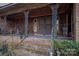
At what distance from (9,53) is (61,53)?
59 centimetres

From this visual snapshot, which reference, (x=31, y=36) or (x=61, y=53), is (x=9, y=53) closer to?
(x=31, y=36)


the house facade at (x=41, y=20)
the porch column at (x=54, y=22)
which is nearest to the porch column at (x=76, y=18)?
the house facade at (x=41, y=20)

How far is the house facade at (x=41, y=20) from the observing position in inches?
77.8

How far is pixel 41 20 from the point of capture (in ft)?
6.73

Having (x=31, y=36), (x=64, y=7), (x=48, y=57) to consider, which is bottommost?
(x=48, y=57)

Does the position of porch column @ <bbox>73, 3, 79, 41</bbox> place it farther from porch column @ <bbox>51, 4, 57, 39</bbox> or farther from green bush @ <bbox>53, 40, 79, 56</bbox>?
porch column @ <bbox>51, 4, 57, 39</bbox>

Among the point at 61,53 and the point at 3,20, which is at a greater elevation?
the point at 3,20

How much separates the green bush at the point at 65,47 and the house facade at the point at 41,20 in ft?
0.19

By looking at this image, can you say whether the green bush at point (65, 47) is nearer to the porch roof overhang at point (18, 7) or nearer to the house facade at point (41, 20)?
the house facade at point (41, 20)

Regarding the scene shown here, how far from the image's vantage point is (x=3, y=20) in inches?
81.1

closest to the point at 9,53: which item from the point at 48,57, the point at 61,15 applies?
the point at 48,57

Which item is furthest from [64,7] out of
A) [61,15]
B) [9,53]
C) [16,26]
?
[9,53]

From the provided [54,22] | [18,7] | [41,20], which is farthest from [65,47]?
[18,7]

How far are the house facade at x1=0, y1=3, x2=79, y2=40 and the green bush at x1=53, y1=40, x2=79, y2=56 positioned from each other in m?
0.06
